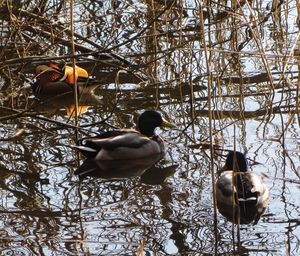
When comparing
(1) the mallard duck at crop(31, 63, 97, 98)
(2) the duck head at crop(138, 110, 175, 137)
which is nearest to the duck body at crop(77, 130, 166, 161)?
(2) the duck head at crop(138, 110, 175, 137)

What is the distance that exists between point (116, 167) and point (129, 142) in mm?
369

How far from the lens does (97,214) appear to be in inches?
272

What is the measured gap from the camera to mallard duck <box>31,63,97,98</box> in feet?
34.8

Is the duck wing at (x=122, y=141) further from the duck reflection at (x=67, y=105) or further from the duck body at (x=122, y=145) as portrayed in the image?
the duck reflection at (x=67, y=105)

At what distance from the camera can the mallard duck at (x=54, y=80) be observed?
34.8 ft

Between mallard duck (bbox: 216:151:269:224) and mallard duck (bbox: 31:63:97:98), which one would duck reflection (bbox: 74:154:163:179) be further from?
mallard duck (bbox: 31:63:97:98)

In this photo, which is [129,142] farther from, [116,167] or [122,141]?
[116,167]

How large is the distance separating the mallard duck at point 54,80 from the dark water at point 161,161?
18 centimetres

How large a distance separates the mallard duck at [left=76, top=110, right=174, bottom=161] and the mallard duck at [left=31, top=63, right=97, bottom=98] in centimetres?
162

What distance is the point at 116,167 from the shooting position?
28.0ft

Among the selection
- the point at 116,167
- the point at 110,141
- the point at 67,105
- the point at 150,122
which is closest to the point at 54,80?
the point at 67,105

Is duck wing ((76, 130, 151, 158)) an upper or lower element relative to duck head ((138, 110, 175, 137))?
lower

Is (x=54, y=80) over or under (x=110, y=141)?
over

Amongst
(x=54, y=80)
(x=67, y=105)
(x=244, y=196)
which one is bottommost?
(x=244, y=196)
